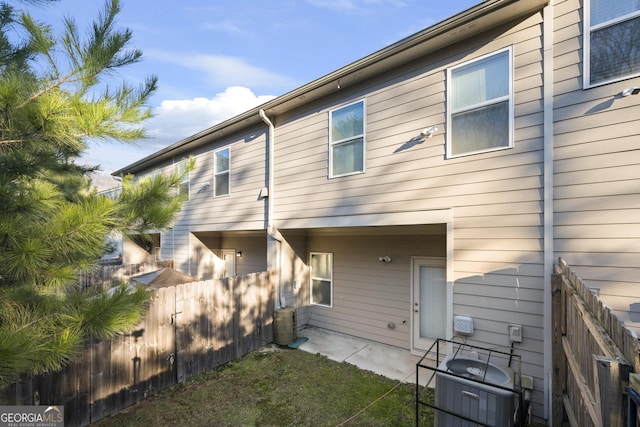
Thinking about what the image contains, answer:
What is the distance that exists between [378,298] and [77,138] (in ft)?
18.6

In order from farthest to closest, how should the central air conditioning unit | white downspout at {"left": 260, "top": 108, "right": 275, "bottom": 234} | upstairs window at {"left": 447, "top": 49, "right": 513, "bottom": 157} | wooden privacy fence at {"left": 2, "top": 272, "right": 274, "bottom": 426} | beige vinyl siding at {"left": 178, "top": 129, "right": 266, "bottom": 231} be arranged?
beige vinyl siding at {"left": 178, "top": 129, "right": 266, "bottom": 231}
white downspout at {"left": 260, "top": 108, "right": 275, "bottom": 234}
upstairs window at {"left": 447, "top": 49, "right": 513, "bottom": 157}
wooden privacy fence at {"left": 2, "top": 272, "right": 274, "bottom": 426}
the central air conditioning unit

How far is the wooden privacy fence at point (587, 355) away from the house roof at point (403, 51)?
3106mm

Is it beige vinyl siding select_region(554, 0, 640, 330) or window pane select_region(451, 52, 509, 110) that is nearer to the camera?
beige vinyl siding select_region(554, 0, 640, 330)

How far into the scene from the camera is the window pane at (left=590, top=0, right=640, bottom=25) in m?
3.04

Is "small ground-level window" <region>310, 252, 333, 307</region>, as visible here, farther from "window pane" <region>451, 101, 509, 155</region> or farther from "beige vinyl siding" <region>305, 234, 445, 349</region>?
"window pane" <region>451, 101, 509, 155</region>

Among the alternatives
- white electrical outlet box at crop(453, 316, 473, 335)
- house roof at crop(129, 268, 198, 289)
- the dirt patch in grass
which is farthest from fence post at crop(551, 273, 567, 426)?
house roof at crop(129, 268, 198, 289)

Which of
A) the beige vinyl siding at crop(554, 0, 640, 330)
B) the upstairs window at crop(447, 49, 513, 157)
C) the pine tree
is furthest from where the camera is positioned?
the upstairs window at crop(447, 49, 513, 157)

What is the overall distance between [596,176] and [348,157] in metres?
3.40

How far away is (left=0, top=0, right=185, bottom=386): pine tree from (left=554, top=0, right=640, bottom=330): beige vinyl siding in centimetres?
427

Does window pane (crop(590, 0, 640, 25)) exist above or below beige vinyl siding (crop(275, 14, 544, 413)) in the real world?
above

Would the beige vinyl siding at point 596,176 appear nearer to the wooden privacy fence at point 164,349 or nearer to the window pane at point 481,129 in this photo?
the window pane at point 481,129

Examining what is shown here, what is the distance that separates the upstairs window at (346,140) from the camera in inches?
207

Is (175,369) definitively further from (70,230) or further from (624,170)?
(624,170)

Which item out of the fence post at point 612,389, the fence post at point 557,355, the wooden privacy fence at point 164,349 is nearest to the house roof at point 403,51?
the fence post at point 557,355
